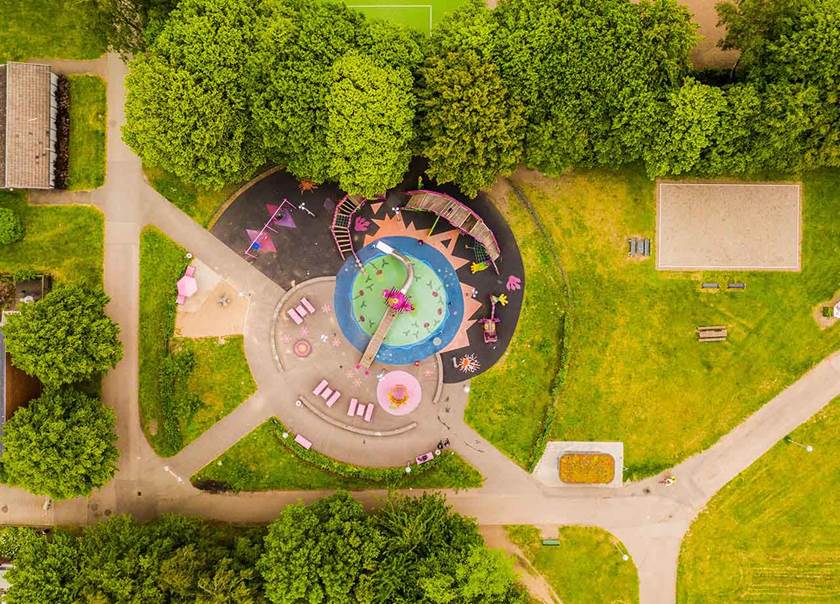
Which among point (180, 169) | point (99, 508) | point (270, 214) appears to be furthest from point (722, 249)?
point (99, 508)

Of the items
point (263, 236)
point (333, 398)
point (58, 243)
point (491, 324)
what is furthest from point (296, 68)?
point (333, 398)

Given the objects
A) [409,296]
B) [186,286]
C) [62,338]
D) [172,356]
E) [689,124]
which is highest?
[689,124]

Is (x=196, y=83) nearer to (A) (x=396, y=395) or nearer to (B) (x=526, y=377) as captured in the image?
(A) (x=396, y=395)

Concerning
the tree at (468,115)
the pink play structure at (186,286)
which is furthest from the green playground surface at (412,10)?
the pink play structure at (186,286)

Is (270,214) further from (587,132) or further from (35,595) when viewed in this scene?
(35,595)

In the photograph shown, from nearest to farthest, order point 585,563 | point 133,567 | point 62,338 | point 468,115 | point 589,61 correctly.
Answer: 1. point 468,115
2. point 589,61
3. point 133,567
4. point 62,338
5. point 585,563

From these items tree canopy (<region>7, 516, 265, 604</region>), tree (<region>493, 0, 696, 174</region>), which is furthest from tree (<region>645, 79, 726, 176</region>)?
tree canopy (<region>7, 516, 265, 604</region>)

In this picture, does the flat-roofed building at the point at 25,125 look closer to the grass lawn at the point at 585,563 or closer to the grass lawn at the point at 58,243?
the grass lawn at the point at 58,243

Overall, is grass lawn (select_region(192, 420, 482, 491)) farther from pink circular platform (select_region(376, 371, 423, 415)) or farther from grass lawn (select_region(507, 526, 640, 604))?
grass lawn (select_region(507, 526, 640, 604))
